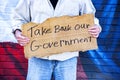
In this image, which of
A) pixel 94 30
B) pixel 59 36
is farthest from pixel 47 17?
pixel 94 30

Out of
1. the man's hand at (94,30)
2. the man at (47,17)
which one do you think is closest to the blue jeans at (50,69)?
the man at (47,17)

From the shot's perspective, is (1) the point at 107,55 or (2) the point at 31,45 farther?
(1) the point at 107,55

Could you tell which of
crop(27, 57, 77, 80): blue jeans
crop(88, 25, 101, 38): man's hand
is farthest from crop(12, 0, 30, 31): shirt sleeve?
crop(88, 25, 101, 38): man's hand

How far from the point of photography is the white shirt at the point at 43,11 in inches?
120

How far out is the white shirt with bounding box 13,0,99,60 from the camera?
10.0ft

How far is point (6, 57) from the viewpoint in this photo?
513cm

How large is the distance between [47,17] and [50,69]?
441 mm

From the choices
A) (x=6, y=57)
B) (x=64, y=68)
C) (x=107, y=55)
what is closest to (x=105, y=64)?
(x=107, y=55)

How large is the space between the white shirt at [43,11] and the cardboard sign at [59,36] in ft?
0.16

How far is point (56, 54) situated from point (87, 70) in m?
2.15

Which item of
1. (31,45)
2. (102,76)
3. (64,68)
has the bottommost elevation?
(102,76)

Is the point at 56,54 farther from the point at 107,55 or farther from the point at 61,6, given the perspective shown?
the point at 107,55

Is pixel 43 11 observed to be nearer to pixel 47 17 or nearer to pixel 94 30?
pixel 47 17

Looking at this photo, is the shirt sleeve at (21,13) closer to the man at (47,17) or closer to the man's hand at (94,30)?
the man at (47,17)
